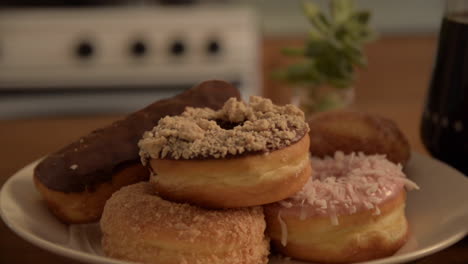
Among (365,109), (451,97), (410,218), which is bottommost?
(365,109)

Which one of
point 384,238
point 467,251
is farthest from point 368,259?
point 467,251

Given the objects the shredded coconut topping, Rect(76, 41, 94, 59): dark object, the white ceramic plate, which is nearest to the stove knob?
Rect(76, 41, 94, 59): dark object

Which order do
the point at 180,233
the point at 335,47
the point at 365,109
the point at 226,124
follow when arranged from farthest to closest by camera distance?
1. the point at 365,109
2. the point at 335,47
3. the point at 226,124
4. the point at 180,233

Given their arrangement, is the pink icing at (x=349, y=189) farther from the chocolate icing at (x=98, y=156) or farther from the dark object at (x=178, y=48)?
the dark object at (x=178, y=48)

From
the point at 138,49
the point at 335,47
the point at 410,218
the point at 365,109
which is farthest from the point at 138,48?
the point at 410,218

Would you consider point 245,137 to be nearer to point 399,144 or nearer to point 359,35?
point 399,144

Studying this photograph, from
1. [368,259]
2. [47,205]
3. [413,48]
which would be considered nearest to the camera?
[368,259]

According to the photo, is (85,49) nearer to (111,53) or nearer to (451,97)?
(111,53)

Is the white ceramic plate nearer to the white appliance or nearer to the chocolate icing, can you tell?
the chocolate icing
